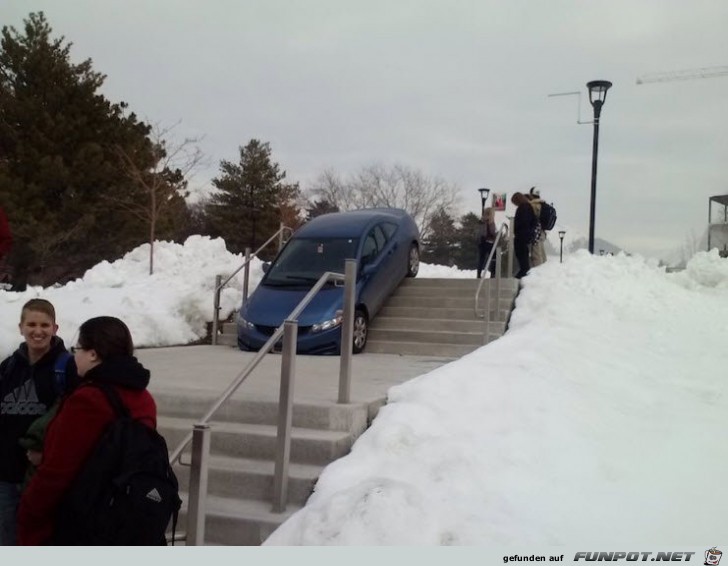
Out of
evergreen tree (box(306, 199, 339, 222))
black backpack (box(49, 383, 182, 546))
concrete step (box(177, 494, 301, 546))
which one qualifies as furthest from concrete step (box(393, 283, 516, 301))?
evergreen tree (box(306, 199, 339, 222))

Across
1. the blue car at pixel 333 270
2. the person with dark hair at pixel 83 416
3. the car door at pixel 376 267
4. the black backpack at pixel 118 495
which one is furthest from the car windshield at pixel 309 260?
the black backpack at pixel 118 495

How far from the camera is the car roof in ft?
34.5

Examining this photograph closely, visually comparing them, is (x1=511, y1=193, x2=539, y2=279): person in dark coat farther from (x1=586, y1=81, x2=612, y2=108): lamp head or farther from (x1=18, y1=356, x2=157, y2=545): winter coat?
(x1=18, y1=356, x2=157, y2=545): winter coat

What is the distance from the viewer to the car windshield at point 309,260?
988 cm

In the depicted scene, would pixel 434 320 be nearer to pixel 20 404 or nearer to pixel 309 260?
pixel 309 260

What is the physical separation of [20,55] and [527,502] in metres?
21.8

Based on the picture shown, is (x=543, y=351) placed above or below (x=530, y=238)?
below

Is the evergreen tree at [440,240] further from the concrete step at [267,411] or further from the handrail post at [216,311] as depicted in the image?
the concrete step at [267,411]

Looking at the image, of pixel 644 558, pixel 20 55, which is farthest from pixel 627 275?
pixel 20 55

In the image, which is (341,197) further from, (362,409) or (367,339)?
(362,409)

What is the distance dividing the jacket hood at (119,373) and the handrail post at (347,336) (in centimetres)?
243

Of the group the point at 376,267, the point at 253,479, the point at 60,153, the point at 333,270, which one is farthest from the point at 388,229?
the point at 60,153

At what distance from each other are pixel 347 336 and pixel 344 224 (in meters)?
5.58

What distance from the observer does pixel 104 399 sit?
9.25ft
